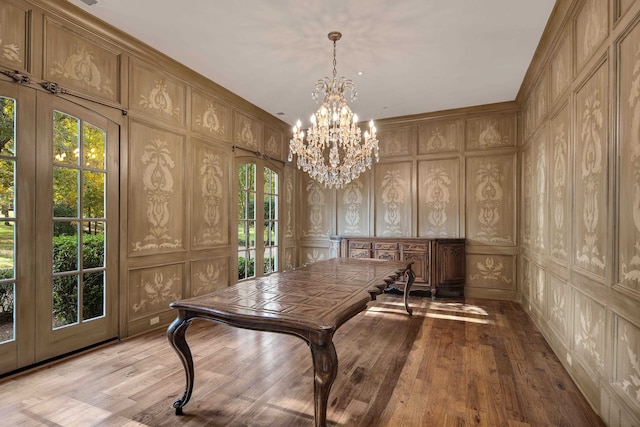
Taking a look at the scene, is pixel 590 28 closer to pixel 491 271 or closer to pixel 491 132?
pixel 491 132

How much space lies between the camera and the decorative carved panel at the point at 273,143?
5.69m

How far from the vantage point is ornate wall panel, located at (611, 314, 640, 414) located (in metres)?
1.74

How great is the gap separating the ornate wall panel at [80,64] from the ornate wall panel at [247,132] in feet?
5.95

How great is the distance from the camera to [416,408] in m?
2.18

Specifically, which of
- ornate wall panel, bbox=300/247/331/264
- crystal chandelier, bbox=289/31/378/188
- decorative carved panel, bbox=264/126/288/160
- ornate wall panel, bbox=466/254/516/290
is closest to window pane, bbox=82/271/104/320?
crystal chandelier, bbox=289/31/378/188

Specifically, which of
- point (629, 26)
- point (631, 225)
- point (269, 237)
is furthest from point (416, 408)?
point (269, 237)

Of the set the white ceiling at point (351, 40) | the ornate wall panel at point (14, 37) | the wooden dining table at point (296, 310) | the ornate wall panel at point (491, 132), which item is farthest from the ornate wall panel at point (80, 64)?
the ornate wall panel at point (491, 132)

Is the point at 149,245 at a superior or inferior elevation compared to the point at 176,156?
inferior

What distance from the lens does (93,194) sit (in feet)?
10.4

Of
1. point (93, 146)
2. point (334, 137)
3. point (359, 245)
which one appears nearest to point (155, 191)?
point (93, 146)

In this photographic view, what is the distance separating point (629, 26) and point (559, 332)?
2476 mm

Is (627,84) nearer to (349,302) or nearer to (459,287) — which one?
(349,302)

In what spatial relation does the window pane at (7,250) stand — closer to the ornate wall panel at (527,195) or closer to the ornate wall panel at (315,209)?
the ornate wall panel at (315,209)

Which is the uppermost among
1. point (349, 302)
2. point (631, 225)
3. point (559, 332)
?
point (631, 225)
